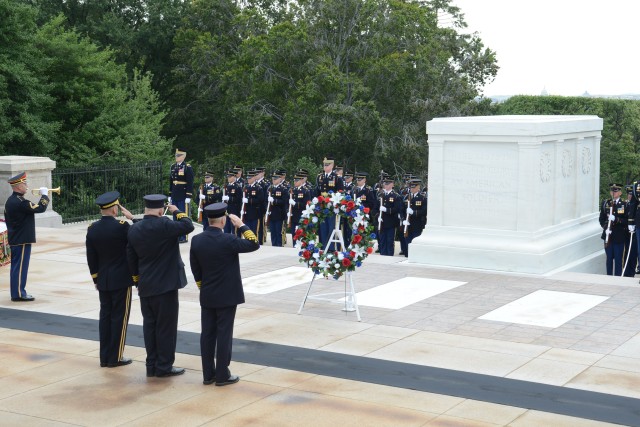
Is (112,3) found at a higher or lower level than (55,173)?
higher

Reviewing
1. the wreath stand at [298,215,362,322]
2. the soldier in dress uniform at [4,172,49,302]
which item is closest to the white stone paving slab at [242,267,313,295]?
the wreath stand at [298,215,362,322]

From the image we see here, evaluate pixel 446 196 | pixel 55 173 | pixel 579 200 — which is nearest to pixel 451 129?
pixel 446 196

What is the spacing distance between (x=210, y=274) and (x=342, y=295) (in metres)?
4.22

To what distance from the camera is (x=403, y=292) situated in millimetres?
12414

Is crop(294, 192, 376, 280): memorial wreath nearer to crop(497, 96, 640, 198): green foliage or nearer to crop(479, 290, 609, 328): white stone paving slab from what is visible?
crop(479, 290, 609, 328): white stone paving slab

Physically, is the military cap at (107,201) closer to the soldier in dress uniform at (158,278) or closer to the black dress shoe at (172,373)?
the soldier in dress uniform at (158,278)

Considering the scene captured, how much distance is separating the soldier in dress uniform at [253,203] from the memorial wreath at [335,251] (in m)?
7.00

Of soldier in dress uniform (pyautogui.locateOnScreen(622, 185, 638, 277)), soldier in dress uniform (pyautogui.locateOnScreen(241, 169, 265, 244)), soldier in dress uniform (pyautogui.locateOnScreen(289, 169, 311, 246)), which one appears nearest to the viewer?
soldier in dress uniform (pyautogui.locateOnScreen(622, 185, 638, 277))

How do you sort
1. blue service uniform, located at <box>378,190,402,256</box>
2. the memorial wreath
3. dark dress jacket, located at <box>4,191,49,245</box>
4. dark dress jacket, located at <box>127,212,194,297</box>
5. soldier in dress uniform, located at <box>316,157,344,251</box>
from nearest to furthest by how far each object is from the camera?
dark dress jacket, located at <box>127,212,194,297</box>
the memorial wreath
dark dress jacket, located at <box>4,191,49,245</box>
blue service uniform, located at <box>378,190,402,256</box>
soldier in dress uniform, located at <box>316,157,344,251</box>

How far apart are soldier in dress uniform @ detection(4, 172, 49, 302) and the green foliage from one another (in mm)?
40171

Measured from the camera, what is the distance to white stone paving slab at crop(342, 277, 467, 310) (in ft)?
38.5

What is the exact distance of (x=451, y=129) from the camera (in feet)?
47.5

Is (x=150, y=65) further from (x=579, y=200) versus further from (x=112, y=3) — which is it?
(x=579, y=200)

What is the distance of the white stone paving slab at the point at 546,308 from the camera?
10.8m
